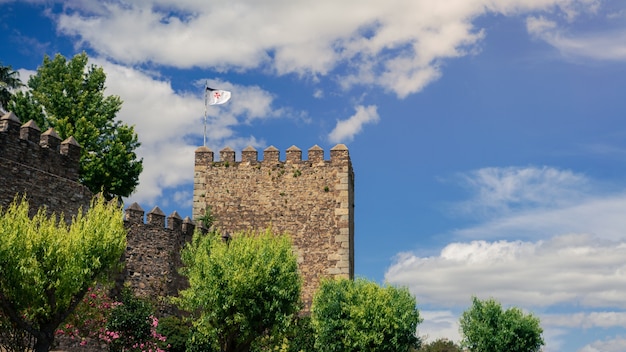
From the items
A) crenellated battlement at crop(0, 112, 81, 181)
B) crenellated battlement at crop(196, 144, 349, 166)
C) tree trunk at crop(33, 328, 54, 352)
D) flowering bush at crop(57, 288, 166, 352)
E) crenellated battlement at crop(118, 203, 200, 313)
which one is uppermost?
crenellated battlement at crop(196, 144, 349, 166)

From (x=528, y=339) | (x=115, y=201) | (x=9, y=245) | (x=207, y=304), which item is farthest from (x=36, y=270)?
(x=528, y=339)

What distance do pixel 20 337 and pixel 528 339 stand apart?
30589mm

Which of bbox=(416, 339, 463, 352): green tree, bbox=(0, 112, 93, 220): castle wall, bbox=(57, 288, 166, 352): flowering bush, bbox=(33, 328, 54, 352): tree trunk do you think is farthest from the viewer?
bbox=(416, 339, 463, 352): green tree

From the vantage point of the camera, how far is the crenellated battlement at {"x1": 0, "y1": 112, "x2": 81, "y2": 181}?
30.0 m

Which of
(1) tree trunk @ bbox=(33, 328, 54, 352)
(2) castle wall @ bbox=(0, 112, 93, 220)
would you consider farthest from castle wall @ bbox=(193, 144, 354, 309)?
(1) tree trunk @ bbox=(33, 328, 54, 352)

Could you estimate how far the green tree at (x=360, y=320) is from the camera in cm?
3753

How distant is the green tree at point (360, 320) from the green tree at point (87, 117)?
1309 cm

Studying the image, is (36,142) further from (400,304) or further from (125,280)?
(400,304)

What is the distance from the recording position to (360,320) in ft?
124

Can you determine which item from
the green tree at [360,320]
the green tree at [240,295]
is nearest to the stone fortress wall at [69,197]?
the green tree at [240,295]

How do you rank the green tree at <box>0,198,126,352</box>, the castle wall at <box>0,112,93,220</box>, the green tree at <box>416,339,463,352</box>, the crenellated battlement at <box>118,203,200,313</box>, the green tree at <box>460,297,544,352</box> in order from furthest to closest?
the green tree at <box>416,339,463,352</box>, the green tree at <box>460,297,544,352</box>, the crenellated battlement at <box>118,203,200,313</box>, the castle wall at <box>0,112,93,220</box>, the green tree at <box>0,198,126,352</box>

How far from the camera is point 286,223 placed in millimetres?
41875

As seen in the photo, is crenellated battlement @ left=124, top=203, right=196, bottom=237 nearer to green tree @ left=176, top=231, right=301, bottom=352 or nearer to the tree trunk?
→ green tree @ left=176, top=231, right=301, bottom=352

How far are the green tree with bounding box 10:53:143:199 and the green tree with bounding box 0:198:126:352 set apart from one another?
17.5 meters
